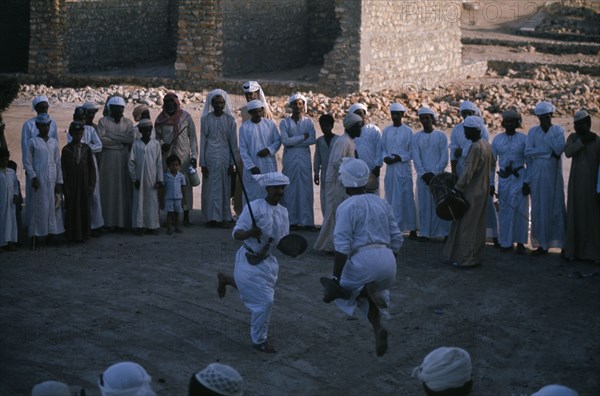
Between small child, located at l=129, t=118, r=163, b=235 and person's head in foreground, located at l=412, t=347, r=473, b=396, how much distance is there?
7.19m

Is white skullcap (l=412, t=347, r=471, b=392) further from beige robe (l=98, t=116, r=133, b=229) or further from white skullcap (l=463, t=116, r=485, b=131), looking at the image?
beige robe (l=98, t=116, r=133, b=229)

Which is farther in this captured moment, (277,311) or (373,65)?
(373,65)

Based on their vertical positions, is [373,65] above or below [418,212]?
above

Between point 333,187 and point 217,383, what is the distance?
640 cm

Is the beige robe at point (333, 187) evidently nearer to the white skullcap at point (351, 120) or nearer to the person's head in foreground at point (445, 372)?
the white skullcap at point (351, 120)

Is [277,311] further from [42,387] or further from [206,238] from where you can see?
[42,387]

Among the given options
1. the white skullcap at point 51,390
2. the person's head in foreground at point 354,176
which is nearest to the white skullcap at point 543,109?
the person's head in foreground at point 354,176

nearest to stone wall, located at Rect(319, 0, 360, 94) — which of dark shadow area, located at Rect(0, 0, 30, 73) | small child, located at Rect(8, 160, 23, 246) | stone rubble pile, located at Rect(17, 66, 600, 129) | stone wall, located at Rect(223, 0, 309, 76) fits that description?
stone rubble pile, located at Rect(17, 66, 600, 129)

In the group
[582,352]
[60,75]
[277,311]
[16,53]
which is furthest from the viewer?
[16,53]

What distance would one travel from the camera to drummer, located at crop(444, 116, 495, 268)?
10.7 m

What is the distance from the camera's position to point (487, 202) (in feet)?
36.0

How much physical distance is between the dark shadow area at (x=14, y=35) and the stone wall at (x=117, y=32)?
154 cm

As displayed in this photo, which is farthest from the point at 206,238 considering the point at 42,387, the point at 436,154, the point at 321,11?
the point at 321,11

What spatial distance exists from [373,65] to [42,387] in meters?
18.8
